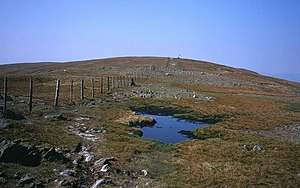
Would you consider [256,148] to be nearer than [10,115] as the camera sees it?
Yes

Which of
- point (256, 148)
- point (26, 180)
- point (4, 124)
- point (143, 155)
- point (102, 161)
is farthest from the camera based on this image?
point (256, 148)

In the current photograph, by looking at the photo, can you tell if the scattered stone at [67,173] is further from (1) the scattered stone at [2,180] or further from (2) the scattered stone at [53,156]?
(1) the scattered stone at [2,180]

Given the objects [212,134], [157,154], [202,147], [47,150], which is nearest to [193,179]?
[157,154]

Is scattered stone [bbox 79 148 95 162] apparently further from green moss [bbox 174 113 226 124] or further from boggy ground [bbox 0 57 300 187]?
green moss [bbox 174 113 226 124]

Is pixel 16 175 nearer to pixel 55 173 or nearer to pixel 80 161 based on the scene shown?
pixel 55 173

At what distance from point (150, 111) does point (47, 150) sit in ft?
66.6

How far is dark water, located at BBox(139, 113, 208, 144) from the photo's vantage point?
22047 mm

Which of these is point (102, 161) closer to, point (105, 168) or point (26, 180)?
point (105, 168)

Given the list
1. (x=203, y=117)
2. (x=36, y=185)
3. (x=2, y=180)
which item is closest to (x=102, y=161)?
(x=36, y=185)

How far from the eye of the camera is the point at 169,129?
25.3 meters

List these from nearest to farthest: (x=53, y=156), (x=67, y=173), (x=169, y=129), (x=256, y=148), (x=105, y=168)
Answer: (x=67, y=173), (x=105, y=168), (x=53, y=156), (x=256, y=148), (x=169, y=129)

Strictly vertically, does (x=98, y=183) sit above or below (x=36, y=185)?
below

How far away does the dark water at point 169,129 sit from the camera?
2205 cm

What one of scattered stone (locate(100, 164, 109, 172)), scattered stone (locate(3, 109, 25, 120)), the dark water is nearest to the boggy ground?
scattered stone (locate(100, 164, 109, 172))
